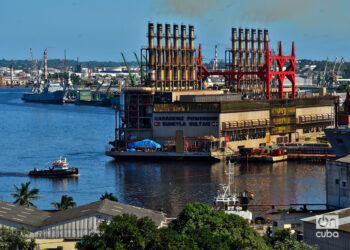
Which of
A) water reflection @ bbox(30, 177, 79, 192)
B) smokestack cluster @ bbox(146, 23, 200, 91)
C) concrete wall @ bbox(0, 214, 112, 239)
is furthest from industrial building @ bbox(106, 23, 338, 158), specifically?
concrete wall @ bbox(0, 214, 112, 239)

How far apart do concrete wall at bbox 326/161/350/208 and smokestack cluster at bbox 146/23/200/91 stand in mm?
69112

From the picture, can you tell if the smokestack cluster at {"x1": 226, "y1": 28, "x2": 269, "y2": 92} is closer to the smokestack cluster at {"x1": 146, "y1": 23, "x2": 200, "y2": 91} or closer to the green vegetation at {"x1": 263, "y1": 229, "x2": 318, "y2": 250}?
the smokestack cluster at {"x1": 146, "y1": 23, "x2": 200, "y2": 91}

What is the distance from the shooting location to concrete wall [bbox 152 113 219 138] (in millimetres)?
122750

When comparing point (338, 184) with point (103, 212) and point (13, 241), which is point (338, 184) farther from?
point (13, 241)

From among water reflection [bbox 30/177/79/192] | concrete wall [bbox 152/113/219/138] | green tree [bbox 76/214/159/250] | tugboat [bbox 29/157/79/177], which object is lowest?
green tree [bbox 76/214/159/250]

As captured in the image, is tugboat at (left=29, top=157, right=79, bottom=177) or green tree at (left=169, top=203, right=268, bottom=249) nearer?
green tree at (left=169, top=203, right=268, bottom=249)

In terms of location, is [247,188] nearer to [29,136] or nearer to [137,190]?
[137,190]

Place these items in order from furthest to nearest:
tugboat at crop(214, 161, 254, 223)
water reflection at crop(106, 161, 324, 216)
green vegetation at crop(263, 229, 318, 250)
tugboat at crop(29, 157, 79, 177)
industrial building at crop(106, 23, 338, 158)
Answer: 1. industrial building at crop(106, 23, 338, 158)
2. tugboat at crop(29, 157, 79, 177)
3. water reflection at crop(106, 161, 324, 216)
4. tugboat at crop(214, 161, 254, 223)
5. green vegetation at crop(263, 229, 318, 250)

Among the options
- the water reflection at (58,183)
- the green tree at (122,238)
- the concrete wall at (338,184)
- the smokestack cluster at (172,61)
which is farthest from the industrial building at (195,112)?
the green tree at (122,238)

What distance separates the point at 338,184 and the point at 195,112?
57323 mm

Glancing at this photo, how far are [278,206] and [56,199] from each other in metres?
21.0

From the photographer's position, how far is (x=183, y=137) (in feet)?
397

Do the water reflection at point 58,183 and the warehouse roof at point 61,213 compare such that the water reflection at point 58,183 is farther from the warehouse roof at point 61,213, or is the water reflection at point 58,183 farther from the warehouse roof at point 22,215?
the warehouse roof at point 61,213

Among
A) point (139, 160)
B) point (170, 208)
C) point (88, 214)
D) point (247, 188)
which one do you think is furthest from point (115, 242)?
point (139, 160)
